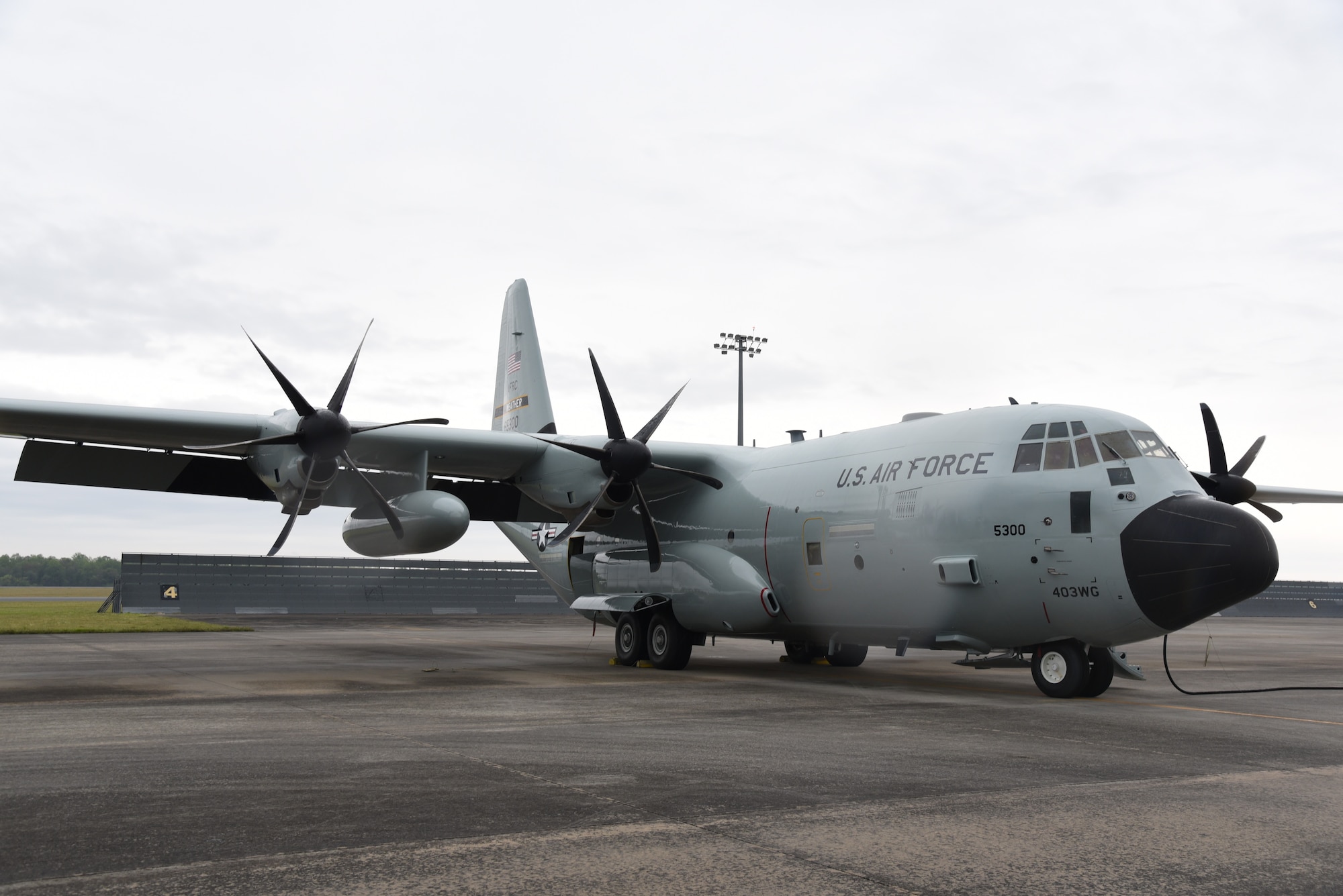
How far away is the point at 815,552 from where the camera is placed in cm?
1658

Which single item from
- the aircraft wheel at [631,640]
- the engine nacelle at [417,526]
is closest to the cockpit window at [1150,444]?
the aircraft wheel at [631,640]

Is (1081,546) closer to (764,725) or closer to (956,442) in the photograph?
(956,442)

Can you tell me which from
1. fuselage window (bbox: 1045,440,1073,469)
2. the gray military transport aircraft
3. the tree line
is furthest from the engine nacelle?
the tree line

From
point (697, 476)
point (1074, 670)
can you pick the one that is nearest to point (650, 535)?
Answer: point (697, 476)

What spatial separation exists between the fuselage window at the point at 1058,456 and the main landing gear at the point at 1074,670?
2.34 meters

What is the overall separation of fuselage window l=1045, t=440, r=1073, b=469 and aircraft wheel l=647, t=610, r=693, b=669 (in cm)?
761

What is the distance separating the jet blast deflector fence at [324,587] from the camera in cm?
4066

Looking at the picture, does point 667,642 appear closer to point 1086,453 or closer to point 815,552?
point 815,552

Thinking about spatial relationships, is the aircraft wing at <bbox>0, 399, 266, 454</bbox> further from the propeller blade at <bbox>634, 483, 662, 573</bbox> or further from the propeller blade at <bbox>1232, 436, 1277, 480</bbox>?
the propeller blade at <bbox>1232, 436, 1277, 480</bbox>

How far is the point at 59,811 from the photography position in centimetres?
608

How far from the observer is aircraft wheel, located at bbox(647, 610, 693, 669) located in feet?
61.4

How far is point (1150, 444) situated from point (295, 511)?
42.1 feet

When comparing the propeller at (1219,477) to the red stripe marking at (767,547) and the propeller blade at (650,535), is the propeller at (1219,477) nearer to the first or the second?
the red stripe marking at (767,547)

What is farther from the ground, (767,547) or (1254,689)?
(767,547)
